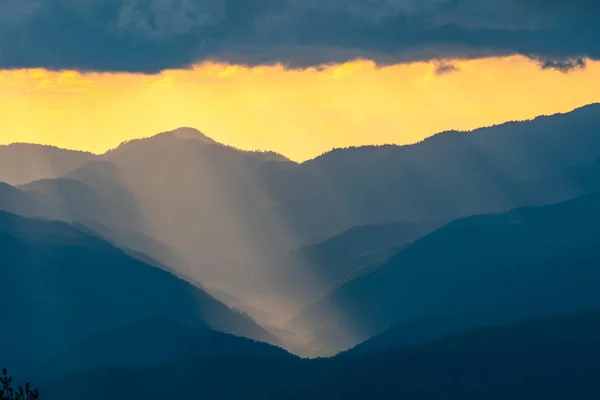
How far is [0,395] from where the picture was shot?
78000mm

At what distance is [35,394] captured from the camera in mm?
79125

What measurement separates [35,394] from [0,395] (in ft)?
7.66
